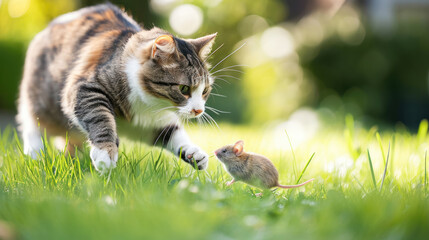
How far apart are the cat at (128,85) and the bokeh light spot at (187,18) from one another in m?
5.11

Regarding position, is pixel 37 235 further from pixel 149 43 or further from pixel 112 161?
pixel 149 43

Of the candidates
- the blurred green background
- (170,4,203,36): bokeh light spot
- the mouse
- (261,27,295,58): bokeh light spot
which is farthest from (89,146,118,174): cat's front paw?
(170,4,203,36): bokeh light spot

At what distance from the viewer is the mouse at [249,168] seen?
247cm

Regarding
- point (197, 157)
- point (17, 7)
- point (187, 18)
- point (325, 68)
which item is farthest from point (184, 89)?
point (17, 7)

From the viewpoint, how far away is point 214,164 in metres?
3.30

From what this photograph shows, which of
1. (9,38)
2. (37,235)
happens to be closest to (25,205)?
(37,235)

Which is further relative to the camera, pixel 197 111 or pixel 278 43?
pixel 278 43

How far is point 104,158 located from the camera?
2.42 m

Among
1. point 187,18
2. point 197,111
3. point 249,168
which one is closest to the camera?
point 249,168

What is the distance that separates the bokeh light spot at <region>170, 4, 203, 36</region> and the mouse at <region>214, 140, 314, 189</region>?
5.87 meters

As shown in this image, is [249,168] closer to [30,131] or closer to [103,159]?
[103,159]

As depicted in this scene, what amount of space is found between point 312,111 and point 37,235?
581 cm

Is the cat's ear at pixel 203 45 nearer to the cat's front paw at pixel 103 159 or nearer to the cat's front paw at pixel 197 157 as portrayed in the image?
the cat's front paw at pixel 197 157

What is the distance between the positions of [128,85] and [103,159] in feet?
1.85
